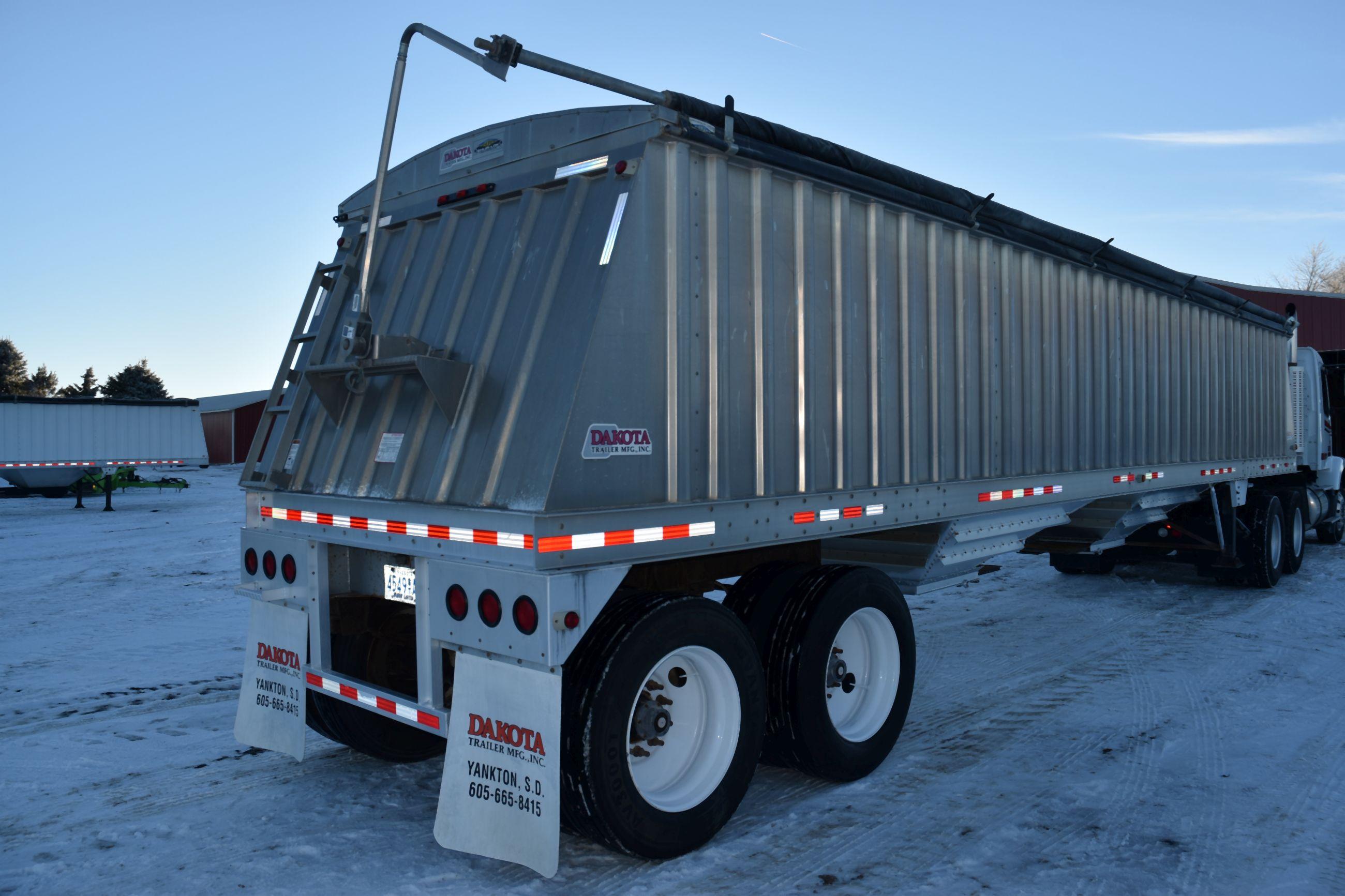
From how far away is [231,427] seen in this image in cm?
5053

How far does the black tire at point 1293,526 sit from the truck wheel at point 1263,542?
0.66 metres

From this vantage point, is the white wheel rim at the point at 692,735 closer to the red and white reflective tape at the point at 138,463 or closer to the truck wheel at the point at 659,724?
the truck wheel at the point at 659,724

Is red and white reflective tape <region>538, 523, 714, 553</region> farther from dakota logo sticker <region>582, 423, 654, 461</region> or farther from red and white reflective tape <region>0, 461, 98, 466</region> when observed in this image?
red and white reflective tape <region>0, 461, 98, 466</region>

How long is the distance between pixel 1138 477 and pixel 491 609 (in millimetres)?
6397

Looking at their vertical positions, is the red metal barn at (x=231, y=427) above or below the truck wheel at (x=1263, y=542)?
above

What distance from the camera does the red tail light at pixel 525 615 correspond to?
3.59 metres

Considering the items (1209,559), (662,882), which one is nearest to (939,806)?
(662,882)

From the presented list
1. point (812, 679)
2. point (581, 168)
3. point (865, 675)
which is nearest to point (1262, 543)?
point (865, 675)

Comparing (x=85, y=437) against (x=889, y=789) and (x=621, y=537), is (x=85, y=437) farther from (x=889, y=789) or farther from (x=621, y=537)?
(x=889, y=789)

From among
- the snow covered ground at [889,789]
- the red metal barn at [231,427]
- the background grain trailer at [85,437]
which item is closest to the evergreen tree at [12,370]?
the red metal barn at [231,427]

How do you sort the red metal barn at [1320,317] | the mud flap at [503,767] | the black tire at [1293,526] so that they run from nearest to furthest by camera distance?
the mud flap at [503,767] → the black tire at [1293,526] → the red metal barn at [1320,317]

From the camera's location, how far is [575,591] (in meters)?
3.65

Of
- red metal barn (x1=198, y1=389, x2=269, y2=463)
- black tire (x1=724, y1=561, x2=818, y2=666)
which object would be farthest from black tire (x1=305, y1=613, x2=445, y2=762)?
red metal barn (x1=198, y1=389, x2=269, y2=463)

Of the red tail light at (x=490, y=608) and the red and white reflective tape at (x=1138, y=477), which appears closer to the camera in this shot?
the red tail light at (x=490, y=608)
